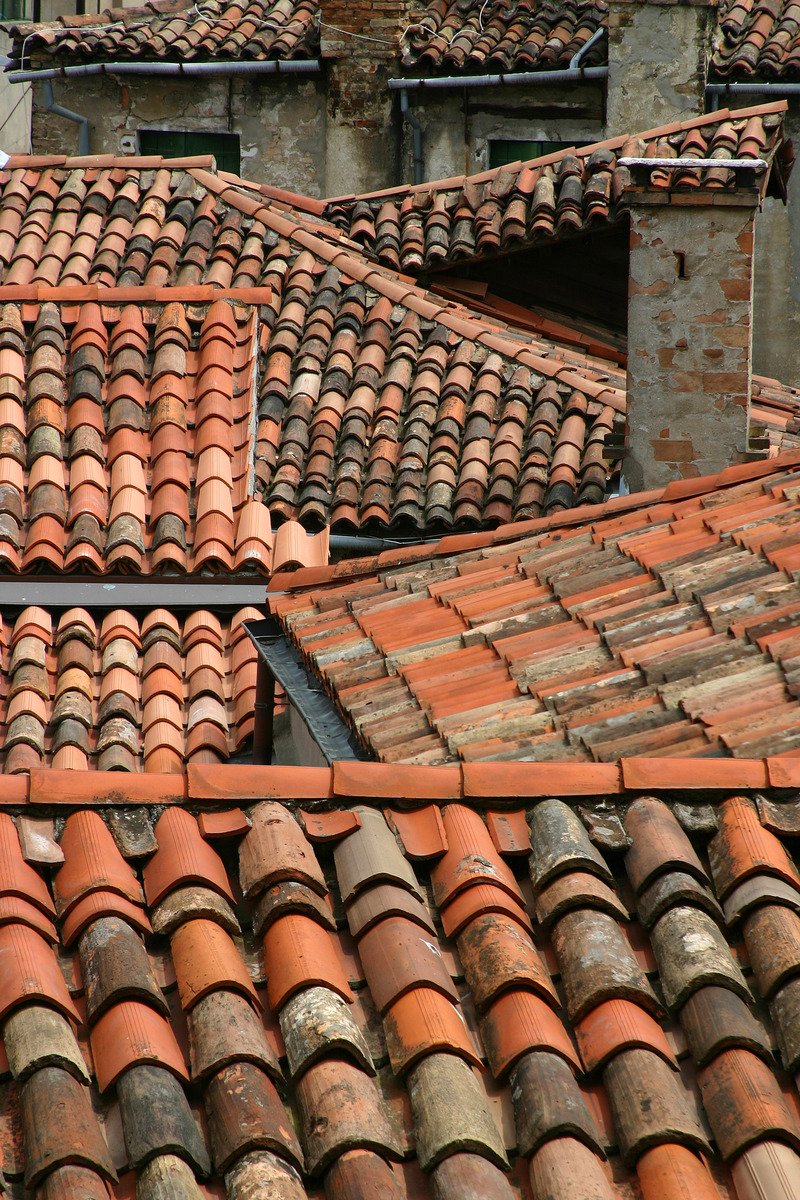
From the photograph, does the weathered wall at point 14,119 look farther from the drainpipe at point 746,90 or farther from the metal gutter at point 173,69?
the drainpipe at point 746,90

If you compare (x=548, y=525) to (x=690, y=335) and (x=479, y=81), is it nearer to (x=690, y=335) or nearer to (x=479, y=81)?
(x=690, y=335)

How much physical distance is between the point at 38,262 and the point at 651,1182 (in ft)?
31.0

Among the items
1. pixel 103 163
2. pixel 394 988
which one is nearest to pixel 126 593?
pixel 394 988

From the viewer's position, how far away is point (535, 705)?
478 centimetres

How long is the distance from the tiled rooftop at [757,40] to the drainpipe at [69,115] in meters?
7.40

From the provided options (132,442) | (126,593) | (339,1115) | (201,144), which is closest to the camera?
(339,1115)

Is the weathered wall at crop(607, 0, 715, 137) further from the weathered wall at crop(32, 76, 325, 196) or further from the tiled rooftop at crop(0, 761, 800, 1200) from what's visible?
the tiled rooftop at crop(0, 761, 800, 1200)

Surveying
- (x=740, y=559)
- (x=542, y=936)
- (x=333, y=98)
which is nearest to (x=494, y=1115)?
(x=542, y=936)

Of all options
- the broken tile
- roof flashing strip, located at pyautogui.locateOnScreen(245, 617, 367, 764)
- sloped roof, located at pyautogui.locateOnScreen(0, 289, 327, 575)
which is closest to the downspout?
sloped roof, located at pyautogui.locateOnScreen(0, 289, 327, 575)

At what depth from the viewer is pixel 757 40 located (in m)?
15.4

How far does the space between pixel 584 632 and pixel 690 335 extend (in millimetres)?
3978

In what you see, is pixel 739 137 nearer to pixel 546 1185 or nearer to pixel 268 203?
pixel 268 203

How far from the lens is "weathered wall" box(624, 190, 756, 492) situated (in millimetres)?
8586

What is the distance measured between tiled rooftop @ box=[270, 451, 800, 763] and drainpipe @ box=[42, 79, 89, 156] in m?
12.1
